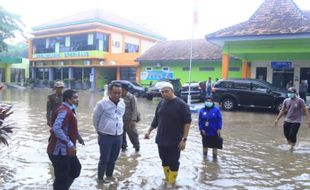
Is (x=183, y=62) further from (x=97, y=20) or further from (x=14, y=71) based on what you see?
(x=14, y=71)

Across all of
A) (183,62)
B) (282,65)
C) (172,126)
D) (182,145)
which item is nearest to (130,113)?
(172,126)

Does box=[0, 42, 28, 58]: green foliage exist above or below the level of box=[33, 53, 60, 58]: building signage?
above

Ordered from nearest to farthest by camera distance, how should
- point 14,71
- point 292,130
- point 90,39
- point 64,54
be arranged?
1. point 292,130
2. point 90,39
3. point 64,54
4. point 14,71

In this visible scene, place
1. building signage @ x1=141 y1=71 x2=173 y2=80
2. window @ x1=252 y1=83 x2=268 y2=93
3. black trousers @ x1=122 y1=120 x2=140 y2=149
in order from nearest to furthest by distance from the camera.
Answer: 1. black trousers @ x1=122 y1=120 x2=140 y2=149
2. window @ x1=252 y1=83 x2=268 y2=93
3. building signage @ x1=141 y1=71 x2=173 y2=80

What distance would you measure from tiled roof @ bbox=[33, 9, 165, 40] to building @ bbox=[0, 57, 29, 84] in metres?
5.75

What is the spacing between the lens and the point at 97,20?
3684 centimetres

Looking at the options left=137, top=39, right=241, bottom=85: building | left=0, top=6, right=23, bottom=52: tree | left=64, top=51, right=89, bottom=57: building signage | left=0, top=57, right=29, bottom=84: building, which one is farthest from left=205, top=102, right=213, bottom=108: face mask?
left=0, top=57, right=29, bottom=84: building

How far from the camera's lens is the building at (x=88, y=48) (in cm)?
3678

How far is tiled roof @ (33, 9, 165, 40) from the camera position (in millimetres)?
37628

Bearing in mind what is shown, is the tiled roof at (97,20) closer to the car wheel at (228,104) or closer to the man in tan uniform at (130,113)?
the car wheel at (228,104)

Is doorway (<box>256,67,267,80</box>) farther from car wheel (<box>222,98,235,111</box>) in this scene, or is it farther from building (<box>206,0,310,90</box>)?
car wheel (<box>222,98,235,111</box>)

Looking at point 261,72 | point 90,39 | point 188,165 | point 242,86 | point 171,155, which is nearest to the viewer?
point 171,155

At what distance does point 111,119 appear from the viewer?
5824 millimetres

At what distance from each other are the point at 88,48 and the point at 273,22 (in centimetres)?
2233
